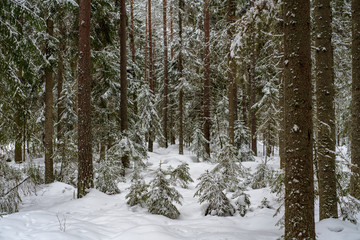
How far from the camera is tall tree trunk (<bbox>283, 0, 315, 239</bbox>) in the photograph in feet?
11.7

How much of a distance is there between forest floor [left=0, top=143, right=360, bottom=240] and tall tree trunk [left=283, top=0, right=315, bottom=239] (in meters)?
1.34

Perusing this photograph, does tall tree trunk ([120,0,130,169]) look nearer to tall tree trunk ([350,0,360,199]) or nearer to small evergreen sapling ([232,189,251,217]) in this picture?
small evergreen sapling ([232,189,251,217])

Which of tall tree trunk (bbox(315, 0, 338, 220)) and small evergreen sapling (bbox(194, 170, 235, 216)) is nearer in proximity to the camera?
tall tree trunk (bbox(315, 0, 338, 220))

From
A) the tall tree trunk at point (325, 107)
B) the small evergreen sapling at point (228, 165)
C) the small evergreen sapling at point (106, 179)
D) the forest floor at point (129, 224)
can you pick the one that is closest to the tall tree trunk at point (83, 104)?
the forest floor at point (129, 224)

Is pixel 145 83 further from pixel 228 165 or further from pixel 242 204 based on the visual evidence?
pixel 242 204

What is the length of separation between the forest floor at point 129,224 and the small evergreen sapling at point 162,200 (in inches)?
8.2

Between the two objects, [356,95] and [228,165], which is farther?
[228,165]

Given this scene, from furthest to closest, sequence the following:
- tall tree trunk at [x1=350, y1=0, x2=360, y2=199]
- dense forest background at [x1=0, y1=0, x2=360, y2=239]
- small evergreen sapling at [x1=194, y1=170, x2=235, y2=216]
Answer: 1. small evergreen sapling at [x1=194, y1=170, x2=235, y2=216]
2. tall tree trunk at [x1=350, y1=0, x2=360, y2=199]
3. dense forest background at [x1=0, y1=0, x2=360, y2=239]

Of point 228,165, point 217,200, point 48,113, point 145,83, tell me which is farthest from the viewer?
point 145,83

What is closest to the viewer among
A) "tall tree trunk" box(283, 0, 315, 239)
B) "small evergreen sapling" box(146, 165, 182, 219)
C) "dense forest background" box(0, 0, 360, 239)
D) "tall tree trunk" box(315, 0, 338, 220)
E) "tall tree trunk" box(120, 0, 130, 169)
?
"tall tree trunk" box(283, 0, 315, 239)

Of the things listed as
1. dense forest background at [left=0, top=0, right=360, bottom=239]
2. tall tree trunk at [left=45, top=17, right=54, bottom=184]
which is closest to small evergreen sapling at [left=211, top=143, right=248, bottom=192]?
dense forest background at [left=0, top=0, right=360, bottom=239]

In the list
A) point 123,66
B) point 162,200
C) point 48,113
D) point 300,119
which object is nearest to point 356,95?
point 300,119

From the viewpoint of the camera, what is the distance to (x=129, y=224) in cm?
548

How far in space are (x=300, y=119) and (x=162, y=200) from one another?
4.44 m
